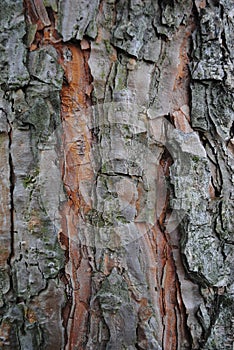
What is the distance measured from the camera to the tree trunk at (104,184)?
1042 millimetres

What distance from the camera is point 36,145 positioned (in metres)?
1.04

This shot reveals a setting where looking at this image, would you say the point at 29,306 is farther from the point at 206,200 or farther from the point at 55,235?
the point at 206,200

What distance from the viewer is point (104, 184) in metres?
1.05

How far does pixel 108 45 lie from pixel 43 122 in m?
0.24

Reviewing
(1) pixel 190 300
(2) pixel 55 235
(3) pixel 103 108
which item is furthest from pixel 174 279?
(3) pixel 103 108

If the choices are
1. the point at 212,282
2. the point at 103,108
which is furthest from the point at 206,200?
the point at 103,108

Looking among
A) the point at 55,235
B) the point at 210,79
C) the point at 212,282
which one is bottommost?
the point at 212,282

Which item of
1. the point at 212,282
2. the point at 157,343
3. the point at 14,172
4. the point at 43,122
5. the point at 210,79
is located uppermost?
the point at 210,79

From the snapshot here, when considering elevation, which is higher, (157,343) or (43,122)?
(43,122)

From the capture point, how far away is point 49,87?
40.6 inches

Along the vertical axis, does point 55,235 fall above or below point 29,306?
above

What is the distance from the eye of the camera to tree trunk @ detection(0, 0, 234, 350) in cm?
104

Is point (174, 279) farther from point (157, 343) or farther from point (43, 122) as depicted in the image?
point (43, 122)

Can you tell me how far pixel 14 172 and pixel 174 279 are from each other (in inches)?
18.4
